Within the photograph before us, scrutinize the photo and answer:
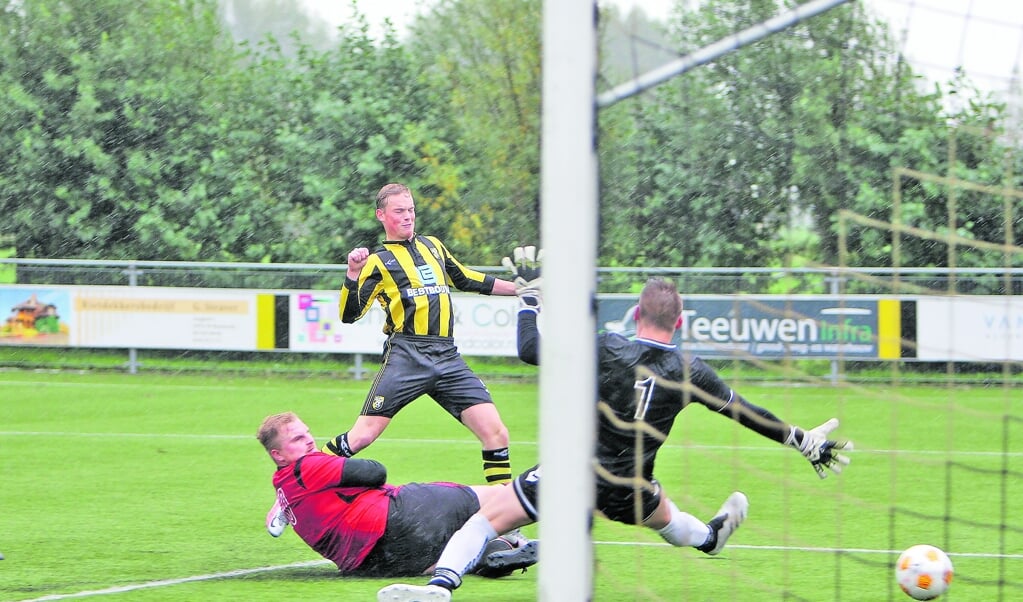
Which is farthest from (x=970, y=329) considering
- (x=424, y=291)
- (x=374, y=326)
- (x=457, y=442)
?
(x=424, y=291)

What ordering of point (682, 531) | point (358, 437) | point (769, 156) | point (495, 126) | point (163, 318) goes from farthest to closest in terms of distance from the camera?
1. point (495, 126)
2. point (769, 156)
3. point (163, 318)
4. point (358, 437)
5. point (682, 531)

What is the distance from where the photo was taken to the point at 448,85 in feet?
72.1

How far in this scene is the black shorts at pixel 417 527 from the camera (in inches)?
215

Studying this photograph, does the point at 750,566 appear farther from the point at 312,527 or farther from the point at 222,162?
the point at 222,162

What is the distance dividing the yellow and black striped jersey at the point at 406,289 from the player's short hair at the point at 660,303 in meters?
1.97

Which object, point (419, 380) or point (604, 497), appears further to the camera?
point (419, 380)

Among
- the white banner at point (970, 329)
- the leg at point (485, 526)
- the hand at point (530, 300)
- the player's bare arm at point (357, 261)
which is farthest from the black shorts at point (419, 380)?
the white banner at point (970, 329)

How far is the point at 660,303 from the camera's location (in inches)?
184

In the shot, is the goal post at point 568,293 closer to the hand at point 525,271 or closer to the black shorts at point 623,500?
the black shorts at point 623,500

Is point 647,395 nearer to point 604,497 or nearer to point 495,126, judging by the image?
point 604,497

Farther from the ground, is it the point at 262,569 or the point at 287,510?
the point at 287,510

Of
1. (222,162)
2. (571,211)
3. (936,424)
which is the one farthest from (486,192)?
(571,211)

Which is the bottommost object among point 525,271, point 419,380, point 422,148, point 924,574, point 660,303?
point 924,574

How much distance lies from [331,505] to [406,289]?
4.82 feet
